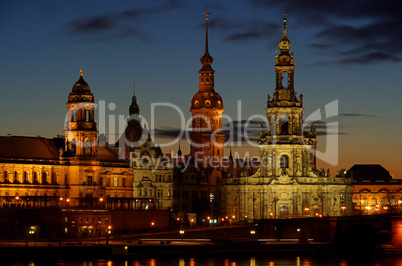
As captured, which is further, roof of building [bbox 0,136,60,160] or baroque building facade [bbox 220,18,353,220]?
baroque building facade [bbox 220,18,353,220]

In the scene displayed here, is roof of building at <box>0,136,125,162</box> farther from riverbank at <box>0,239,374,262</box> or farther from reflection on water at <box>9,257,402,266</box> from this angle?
reflection on water at <box>9,257,402,266</box>

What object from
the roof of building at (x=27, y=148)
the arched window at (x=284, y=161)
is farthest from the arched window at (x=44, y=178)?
the arched window at (x=284, y=161)

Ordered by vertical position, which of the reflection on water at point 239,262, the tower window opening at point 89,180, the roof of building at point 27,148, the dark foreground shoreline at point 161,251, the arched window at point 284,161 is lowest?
the reflection on water at point 239,262

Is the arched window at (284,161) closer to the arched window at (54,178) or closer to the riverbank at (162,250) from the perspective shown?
the riverbank at (162,250)

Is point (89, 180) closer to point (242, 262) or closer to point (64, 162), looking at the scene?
point (64, 162)

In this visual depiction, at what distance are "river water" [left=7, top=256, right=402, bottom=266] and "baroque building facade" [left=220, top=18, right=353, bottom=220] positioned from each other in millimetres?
37704

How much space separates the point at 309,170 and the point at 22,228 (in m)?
48.5

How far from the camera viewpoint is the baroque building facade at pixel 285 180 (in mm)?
179750

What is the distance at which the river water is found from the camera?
427 feet

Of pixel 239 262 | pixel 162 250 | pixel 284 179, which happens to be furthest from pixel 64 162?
pixel 239 262

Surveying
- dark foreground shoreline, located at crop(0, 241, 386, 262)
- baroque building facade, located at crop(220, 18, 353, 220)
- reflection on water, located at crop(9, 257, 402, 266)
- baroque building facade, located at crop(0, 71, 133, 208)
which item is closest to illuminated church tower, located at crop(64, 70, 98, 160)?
baroque building facade, located at crop(0, 71, 133, 208)

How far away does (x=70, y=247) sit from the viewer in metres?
133

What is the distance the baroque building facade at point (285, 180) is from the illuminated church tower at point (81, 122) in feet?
72.8

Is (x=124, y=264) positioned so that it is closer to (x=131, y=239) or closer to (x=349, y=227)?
(x=131, y=239)
